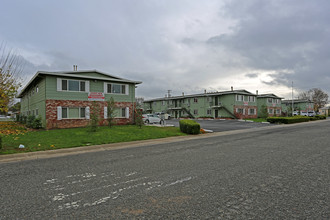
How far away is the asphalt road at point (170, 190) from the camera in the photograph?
3.31 metres

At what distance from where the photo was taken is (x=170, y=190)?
425cm

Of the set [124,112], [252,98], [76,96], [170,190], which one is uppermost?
[252,98]

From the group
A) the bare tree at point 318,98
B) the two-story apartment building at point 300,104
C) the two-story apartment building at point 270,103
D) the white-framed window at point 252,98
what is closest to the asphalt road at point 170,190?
the white-framed window at point 252,98

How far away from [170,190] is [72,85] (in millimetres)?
20192

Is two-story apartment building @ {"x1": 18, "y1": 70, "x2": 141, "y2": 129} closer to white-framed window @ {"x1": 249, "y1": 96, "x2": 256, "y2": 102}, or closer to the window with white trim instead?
the window with white trim

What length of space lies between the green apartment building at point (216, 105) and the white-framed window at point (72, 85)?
1208 inches

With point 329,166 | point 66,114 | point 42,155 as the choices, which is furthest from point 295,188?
point 66,114

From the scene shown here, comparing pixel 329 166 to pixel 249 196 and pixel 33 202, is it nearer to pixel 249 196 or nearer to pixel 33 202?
pixel 249 196

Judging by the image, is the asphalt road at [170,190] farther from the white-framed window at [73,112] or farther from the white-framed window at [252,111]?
the white-framed window at [252,111]

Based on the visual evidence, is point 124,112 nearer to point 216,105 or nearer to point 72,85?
point 72,85

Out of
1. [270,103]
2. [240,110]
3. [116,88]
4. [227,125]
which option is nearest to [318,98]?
[270,103]

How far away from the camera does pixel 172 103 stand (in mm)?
56688

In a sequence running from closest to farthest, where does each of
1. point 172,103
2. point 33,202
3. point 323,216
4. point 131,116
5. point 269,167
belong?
point 323,216, point 33,202, point 269,167, point 131,116, point 172,103

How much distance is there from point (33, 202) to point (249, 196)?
13.5 ft
